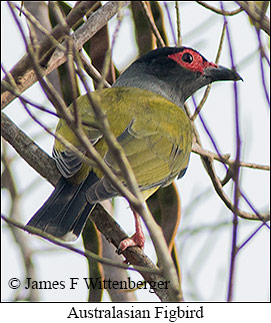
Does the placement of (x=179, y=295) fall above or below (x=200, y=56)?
below

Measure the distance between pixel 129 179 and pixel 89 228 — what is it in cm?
212

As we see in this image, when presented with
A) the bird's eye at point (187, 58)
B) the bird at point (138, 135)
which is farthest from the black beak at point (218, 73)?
the bird's eye at point (187, 58)

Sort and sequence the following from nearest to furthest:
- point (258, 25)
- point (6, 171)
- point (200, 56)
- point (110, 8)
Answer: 1. point (258, 25)
2. point (110, 8)
3. point (200, 56)
4. point (6, 171)

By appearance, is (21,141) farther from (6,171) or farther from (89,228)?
(6,171)

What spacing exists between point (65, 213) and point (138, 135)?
670mm

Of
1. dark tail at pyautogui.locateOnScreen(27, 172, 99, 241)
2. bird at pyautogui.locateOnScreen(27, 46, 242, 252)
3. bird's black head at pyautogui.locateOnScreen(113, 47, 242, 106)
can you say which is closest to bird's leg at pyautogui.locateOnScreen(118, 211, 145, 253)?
bird at pyautogui.locateOnScreen(27, 46, 242, 252)

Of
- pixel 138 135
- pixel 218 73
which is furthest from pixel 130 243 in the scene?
pixel 218 73

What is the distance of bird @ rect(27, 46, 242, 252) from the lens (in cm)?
300

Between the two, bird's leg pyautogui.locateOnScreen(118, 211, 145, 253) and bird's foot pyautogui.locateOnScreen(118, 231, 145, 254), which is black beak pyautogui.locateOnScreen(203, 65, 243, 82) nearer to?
bird's leg pyautogui.locateOnScreen(118, 211, 145, 253)

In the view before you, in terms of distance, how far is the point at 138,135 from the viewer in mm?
3438

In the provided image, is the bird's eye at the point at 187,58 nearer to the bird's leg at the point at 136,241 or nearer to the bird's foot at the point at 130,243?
the bird's leg at the point at 136,241

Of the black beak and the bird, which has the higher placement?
the black beak

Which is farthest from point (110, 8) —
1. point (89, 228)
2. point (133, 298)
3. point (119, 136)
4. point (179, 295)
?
point (179, 295)

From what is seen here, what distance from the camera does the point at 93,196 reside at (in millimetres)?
2959
